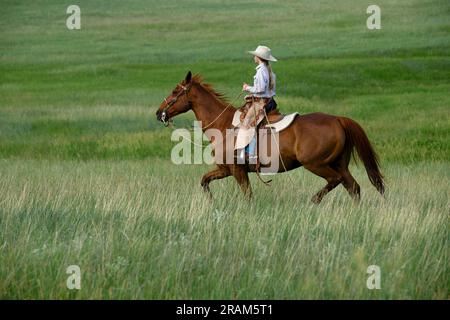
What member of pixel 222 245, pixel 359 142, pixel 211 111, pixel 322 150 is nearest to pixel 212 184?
pixel 211 111

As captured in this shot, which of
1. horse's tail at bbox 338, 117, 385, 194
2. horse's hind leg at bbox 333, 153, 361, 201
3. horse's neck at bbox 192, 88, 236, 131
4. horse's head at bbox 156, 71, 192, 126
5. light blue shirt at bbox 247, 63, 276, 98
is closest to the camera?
light blue shirt at bbox 247, 63, 276, 98

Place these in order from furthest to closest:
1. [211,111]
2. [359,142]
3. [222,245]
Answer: [211,111] → [359,142] → [222,245]

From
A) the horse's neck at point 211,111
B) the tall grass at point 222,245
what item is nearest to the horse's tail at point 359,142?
the tall grass at point 222,245

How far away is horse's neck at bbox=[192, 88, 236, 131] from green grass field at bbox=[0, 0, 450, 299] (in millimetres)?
986

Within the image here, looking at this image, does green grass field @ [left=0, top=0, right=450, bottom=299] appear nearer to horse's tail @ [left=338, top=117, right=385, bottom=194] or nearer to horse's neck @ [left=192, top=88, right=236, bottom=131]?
horse's tail @ [left=338, top=117, right=385, bottom=194]

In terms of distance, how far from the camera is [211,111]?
480 inches

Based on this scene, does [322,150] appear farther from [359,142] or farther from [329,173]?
[359,142]

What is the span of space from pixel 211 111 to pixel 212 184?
5.99 ft

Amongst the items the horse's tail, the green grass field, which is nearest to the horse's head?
the green grass field

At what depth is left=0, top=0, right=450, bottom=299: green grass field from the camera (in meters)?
7.68

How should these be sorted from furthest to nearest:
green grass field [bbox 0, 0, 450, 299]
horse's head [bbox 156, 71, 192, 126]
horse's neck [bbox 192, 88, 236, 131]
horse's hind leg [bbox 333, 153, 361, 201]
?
horse's head [bbox 156, 71, 192, 126] → horse's neck [bbox 192, 88, 236, 131] → horse's hind leg [bbox 333, 153, 361, 201] → green grass field [bbox 0, 0, 450, 299]

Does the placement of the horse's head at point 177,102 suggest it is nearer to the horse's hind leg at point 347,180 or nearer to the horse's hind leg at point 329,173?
the horse's hind leg at point 329,173

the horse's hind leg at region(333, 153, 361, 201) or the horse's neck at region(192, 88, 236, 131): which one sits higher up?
the horse's neck at region(192, 88, 236, 131)

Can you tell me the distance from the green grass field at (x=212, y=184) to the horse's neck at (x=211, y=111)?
38.8 inches
